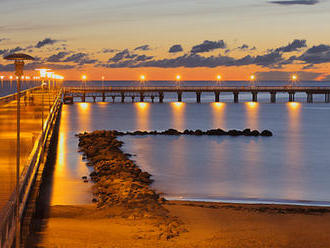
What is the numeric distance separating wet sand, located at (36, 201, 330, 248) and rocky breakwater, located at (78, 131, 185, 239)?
→ 0.24 meters

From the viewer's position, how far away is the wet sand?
10.4 m

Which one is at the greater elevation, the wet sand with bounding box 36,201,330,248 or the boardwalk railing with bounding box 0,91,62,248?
the boardwalk railing with bounding box 0,91,62,248

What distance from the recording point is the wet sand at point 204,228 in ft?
34.0

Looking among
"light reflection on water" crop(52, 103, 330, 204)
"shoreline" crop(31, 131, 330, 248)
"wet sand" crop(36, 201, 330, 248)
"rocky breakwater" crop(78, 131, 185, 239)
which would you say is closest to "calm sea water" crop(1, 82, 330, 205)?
"light reflection on water" crop(52, 103, 330, 204)

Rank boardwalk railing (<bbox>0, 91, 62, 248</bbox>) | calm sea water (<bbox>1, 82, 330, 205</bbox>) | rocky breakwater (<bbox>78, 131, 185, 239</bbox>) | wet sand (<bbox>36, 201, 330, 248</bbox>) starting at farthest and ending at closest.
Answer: calm sea water (<bbox>1, 82, 330, 205</bbox>)
rocky breakwater (<bbox>78, 131, 185, 239</bbox>)
wet sand (<bbox>36, 201, 330, 248</bbox>)
boardwalk railing (<bbox>0, 91, 62, 248</bbox>)

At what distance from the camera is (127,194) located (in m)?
13.5

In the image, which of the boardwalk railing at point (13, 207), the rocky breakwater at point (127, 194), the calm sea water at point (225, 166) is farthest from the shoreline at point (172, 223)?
the calm sea water at point (225, 166)

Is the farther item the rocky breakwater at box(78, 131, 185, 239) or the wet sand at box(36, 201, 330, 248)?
the rocky breakwater at box(78, 131, 185, 239)

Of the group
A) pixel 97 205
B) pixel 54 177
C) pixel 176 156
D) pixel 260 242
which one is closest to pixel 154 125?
pixel 176 156

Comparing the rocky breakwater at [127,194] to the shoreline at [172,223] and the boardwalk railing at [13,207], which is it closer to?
the shoreline at [172,223]

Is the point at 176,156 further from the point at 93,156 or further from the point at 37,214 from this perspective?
the point at 37,214

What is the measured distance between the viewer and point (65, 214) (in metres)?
12.5

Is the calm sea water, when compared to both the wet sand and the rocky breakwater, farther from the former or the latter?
the wet sand

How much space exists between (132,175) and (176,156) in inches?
339
